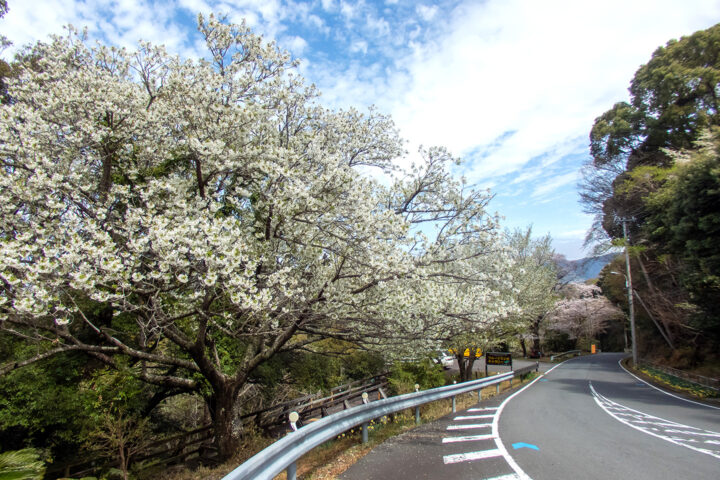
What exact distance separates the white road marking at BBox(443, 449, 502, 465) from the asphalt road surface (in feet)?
0.05

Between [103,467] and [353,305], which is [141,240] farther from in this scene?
[103,467]

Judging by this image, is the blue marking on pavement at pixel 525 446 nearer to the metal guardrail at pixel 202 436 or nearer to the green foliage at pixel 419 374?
the metal guardrail at pixel 202 436

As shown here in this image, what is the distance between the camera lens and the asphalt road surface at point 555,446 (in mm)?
5352

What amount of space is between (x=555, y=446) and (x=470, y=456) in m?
2.09

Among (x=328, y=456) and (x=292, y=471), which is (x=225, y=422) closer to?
(x=328, y=456)

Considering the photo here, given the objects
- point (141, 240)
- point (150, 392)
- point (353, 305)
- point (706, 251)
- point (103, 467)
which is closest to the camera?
point (141, 240)

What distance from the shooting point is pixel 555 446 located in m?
7.01

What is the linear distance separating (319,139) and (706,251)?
57.0 feet

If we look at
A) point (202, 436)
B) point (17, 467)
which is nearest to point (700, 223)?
point (202, 436)

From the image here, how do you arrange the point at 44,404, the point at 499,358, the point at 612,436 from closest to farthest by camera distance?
1. the point at 612,436
2. the point at 44,404
3. the point at 499,358

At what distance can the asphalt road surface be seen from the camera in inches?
211

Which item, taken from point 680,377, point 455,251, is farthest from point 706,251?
point 455,251

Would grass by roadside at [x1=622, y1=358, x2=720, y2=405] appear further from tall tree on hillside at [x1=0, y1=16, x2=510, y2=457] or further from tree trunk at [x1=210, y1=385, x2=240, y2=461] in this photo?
tree trunk at [x1=210, y1=385, x2=240, y2=461]

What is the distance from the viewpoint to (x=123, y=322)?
11.9 meters
